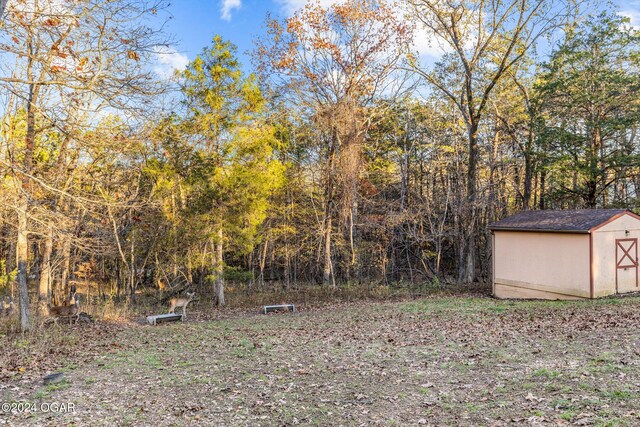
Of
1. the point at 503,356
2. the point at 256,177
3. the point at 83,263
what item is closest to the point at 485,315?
the point at 503,356

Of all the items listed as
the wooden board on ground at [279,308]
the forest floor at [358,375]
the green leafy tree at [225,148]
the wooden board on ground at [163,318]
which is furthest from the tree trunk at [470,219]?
the wooden board on ground at [163,318]

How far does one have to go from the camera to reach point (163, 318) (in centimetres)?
1227

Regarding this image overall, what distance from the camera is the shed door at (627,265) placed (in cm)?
1314

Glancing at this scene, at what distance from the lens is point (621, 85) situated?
16.4 meters

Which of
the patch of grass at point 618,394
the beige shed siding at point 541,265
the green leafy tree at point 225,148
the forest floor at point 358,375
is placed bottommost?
the forest floor at point 358,375

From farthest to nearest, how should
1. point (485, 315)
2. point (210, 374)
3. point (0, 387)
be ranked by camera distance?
1. point (485, 315)
2. point (210, 374)
3. point (0, 387)

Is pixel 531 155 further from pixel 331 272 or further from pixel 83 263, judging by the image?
pixel 83 263

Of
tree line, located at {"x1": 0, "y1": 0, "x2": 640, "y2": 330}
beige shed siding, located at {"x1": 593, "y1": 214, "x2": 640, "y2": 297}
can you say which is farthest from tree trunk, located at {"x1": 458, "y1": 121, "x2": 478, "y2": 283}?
beige shed siding, located at {"x1": 593, "y1": 214, "x2": 640, "y2": 297}

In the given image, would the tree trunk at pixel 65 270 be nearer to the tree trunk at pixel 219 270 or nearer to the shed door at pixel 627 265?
the tree trunk at pixel 219 270

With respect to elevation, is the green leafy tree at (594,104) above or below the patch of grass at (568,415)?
above

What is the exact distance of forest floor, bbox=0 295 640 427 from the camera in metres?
4.54

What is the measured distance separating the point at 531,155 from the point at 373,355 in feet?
49.3

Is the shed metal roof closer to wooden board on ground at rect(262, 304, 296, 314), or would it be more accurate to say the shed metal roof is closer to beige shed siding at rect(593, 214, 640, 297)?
beige shed siding at rect(593, 214, 640, 297)

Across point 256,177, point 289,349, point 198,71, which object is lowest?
point 289,349
